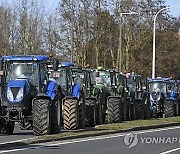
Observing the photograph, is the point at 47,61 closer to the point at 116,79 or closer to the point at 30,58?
the point at 30,58

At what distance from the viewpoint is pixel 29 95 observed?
22.6 metres

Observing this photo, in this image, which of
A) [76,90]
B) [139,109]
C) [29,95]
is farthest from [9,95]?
[139,109]

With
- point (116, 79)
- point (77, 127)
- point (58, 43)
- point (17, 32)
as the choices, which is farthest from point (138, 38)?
point (77, 127)

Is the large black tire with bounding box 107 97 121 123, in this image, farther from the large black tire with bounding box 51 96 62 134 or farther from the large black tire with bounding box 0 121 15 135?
the large black tire with bounding box 0 121 15 135

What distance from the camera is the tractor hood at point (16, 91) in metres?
22.2

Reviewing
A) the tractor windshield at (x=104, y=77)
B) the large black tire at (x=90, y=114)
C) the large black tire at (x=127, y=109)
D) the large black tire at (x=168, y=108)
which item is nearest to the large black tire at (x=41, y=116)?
the large black tire at (x=90, y=114)

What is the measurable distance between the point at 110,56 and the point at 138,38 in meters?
3.60

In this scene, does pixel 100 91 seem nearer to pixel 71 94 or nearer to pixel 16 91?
pixel 71 94

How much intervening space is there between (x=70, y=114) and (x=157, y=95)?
20.7m

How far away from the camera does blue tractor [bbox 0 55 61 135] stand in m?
22.0

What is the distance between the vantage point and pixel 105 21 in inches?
2282

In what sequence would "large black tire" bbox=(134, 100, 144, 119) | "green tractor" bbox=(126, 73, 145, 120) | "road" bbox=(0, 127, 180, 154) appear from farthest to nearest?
"large black tire" bbox=(134, 100, 144, 119) < "green tractor" bbox=(126, 73, 145, 120) < "road" bbox=(0, 127, 180, 154)

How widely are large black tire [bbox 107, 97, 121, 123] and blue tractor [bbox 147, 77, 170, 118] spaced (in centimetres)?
1147

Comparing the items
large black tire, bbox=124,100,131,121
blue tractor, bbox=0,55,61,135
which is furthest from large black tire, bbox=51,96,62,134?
large black tire, bbox=124,100,131,121
